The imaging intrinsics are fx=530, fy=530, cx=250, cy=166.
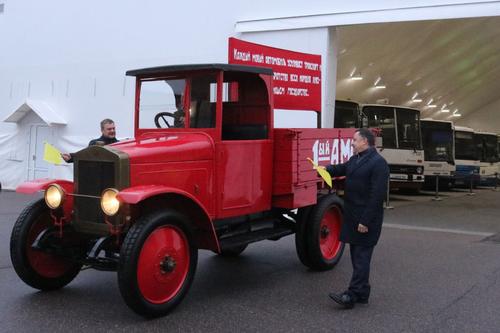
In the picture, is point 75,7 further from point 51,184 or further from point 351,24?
point 51,184

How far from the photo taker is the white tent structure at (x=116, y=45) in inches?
447

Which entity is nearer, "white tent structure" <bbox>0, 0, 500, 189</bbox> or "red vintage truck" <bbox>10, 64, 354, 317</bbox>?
"red vintage truck" <bbox>10, 64, 354, 317</bbox>

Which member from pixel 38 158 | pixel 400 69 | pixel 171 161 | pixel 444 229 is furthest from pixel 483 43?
pixel 171 161

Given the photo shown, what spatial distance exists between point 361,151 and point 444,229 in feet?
19.3

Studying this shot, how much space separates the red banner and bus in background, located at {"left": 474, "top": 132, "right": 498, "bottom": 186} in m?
15.0

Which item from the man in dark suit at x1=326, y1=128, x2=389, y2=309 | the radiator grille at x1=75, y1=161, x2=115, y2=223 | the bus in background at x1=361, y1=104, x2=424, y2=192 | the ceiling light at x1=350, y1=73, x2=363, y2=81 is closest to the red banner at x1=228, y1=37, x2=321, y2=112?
the man in dark suit at x1=326, y1=128, x2=389, y2=309

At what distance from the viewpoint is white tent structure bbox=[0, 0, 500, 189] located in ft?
37.2

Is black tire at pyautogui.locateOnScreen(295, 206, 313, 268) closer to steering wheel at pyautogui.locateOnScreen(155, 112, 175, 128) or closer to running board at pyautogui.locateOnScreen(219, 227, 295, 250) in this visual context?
running board at pyautogui.locateOnScreen(219, 227, 295, 250)

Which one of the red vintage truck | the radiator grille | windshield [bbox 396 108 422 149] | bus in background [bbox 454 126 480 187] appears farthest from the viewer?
bus in background [bbox 454 126 480 187]

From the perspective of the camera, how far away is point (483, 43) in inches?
733

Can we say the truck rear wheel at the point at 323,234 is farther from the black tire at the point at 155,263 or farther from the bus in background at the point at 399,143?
the bus in background at the point at 399,143

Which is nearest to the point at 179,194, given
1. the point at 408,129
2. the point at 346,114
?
the point at 346,114

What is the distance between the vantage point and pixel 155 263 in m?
4.42

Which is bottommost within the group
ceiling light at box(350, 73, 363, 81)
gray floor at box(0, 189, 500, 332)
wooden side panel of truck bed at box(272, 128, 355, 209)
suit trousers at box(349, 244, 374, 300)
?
gray floor at box(0, 189, 500, 332)
